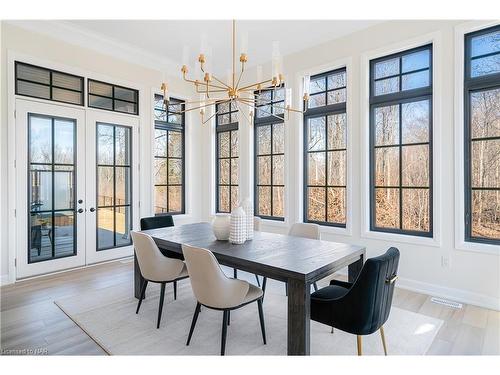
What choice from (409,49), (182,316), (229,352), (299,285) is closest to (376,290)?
(299,285)

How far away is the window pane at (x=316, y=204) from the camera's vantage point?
436cm

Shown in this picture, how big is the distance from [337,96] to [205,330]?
334 centimetres

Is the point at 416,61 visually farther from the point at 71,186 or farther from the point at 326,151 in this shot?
the point at 71,186

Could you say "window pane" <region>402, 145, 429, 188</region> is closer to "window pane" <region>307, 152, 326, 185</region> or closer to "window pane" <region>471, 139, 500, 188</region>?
"window pane" <region>471, 139, 500, 188</region>

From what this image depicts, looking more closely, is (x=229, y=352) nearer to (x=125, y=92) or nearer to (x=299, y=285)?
(x=299, y=285)

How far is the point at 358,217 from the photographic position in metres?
3.90

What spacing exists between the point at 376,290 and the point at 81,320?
98.3 inches

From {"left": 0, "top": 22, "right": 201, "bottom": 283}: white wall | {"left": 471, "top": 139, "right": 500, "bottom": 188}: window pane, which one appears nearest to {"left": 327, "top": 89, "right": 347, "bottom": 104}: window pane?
{"left": 471, "top": 139, "right": 500, "bottom": 188}: window pane

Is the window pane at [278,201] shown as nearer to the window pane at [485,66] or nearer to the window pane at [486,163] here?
the window pane at [486,163]

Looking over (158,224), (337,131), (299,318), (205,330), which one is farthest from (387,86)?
(205,330)

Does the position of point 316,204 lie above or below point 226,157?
below

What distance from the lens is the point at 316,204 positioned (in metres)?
4.44

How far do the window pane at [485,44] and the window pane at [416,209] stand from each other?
4.91 ft

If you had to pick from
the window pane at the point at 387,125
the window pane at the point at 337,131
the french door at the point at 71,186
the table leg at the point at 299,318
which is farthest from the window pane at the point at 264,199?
the table leg at the point at 299,318
